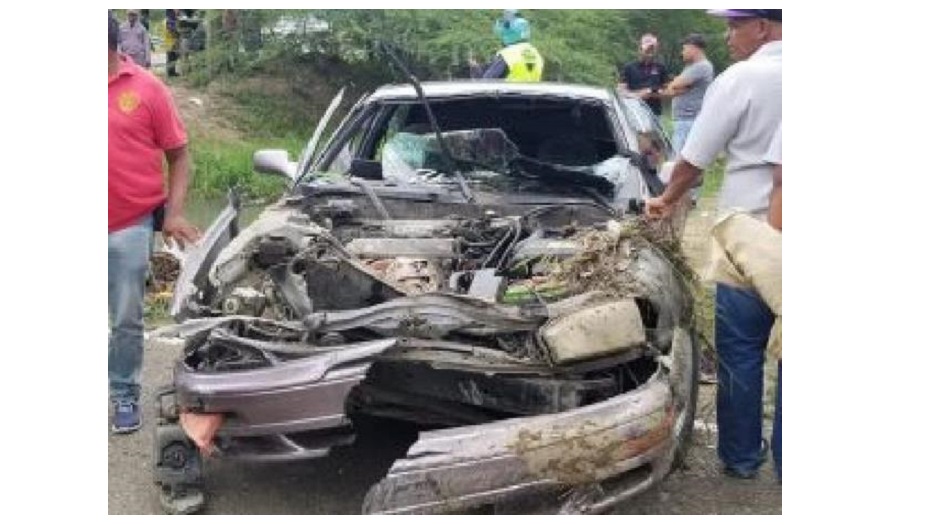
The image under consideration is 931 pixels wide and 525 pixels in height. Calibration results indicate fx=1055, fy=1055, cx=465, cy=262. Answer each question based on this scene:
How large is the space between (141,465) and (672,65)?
480 inches

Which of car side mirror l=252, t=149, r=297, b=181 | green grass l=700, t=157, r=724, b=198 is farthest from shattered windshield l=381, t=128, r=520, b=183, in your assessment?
green grass l=700, t=157, r=724, b=198

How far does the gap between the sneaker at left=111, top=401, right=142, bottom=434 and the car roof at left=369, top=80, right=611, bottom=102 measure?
190 centimetres

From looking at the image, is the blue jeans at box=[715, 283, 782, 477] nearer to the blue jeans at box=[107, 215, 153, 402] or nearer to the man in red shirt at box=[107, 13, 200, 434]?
the man in red shirt at box=[107, 13, 200, 434]

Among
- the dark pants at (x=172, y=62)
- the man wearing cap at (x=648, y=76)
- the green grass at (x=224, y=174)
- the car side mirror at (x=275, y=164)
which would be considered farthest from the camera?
the dark pants at (x=172, y=62)

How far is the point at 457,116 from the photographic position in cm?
529

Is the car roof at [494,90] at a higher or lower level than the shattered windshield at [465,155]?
higher

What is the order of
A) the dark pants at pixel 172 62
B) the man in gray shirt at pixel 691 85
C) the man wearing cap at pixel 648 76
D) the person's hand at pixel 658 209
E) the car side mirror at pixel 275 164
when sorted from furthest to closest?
the dark pants at pixel 172 62
the man wearing cap at pixel 648 76
the man in gray shirt at pixel 691 85
the car side mirror at pixel 275 164
the person's hand at pixel 658 209

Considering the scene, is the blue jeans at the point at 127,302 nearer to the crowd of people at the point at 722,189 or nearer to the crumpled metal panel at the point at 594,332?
the crowd of people at the point at 722,189

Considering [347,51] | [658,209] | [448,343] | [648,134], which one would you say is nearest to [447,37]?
[347,51]

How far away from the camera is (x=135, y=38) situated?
32.3 ft

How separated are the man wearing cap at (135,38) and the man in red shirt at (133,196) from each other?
543 centimetres

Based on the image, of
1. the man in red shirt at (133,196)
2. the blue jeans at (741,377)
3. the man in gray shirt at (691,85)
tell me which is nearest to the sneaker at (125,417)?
the man in red shirt at (133,196)

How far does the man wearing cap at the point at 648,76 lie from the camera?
9195 mm
